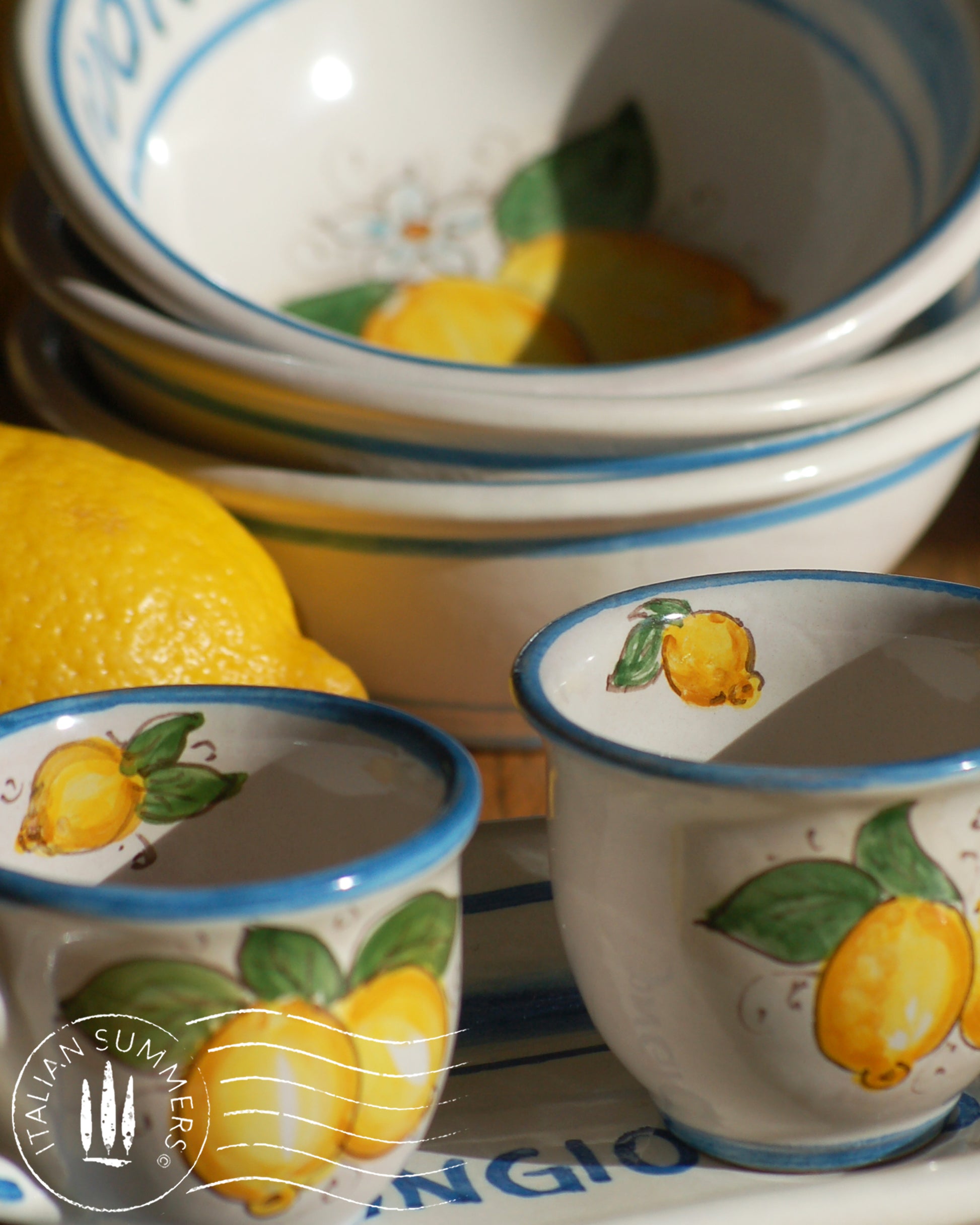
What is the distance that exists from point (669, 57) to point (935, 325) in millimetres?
161

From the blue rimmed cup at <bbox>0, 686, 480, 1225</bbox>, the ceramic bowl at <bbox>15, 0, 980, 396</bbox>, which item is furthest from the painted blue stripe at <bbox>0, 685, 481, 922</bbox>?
the ceramic bowl at <bbox>15, 0, 980, 396</bbox>

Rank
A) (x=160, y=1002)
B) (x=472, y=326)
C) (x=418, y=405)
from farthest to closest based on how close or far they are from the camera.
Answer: (x=472, y=326), (x=418, y=405), (x=160, y=1002)

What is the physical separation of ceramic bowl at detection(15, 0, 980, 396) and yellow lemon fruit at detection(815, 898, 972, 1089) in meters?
0.26

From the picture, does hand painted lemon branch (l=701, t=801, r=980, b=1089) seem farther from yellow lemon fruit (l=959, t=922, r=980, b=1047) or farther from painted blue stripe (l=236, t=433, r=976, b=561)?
painted blue stripe (l=236, t=433, r=976, b=561)

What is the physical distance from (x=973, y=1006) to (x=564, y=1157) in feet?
0.19

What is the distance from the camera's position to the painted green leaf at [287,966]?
161 millimetres

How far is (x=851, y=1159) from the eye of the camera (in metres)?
0.19

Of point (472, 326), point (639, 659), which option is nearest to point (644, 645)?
point (639, 659)

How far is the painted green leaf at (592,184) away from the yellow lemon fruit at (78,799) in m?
0.31

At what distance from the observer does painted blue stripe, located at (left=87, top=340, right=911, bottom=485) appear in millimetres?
295

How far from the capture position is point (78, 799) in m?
0.20

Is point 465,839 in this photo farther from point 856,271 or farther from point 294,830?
point 856,271

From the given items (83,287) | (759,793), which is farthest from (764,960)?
(83,287)

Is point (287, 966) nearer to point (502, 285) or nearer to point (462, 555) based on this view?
point (462, 555)
